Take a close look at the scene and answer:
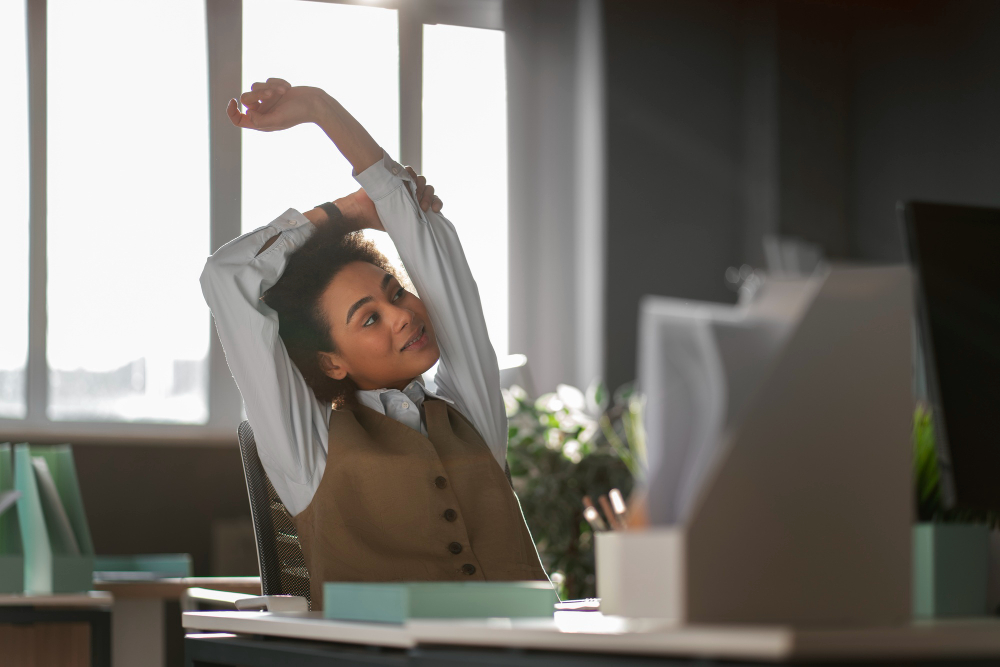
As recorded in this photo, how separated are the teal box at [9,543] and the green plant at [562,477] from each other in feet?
5.33

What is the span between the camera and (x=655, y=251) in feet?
14.3

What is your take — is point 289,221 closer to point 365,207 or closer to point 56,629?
point 365,207

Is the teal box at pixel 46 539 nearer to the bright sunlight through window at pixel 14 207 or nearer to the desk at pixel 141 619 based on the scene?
the desk at pixel 141 619

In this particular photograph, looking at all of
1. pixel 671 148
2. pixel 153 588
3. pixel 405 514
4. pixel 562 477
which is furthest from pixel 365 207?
pixel 671 148

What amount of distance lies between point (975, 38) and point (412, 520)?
9.93 ft

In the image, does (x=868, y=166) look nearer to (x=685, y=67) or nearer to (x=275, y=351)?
(x=685, y=67)

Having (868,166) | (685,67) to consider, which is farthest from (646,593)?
(685,67)

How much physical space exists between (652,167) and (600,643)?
3.86m

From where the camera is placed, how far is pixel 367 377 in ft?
5.46

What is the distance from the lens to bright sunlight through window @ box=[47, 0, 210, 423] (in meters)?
3.98

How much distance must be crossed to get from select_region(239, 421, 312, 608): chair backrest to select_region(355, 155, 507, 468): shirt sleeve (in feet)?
1.12

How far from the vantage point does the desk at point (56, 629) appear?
1.97m

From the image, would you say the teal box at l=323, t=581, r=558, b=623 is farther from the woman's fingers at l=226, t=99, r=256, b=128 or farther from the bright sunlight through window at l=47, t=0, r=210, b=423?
the bright sunlight through window at l=47, t=0, r=210, b=423

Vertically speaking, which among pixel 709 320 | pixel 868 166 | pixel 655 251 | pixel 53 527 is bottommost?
pixel 53 527
